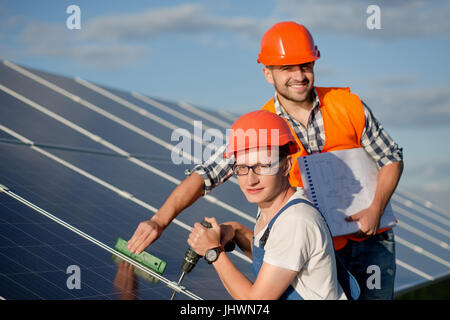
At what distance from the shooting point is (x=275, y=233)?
2941mm

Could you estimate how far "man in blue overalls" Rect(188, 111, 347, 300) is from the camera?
113 inches

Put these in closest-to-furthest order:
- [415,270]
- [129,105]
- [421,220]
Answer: [415,270], [421,220], [129,105]

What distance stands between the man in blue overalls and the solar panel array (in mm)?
881

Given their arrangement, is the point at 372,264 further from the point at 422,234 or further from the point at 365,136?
the point at 422,234

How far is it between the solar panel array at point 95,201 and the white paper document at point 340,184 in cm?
99

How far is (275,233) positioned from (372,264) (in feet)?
4.93

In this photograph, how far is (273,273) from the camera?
9.42ft

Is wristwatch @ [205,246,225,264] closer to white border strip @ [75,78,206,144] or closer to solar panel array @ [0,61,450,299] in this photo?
solar panel array @ [0,61,450,299]

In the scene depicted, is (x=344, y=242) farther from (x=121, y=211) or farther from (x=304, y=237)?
(x=121, y=211)

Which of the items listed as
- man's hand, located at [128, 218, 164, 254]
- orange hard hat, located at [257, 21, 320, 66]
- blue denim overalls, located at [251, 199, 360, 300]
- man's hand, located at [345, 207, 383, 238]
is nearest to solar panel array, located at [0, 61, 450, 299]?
man's hand, located at [128, 218, 164, 254]

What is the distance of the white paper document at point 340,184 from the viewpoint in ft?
13.4

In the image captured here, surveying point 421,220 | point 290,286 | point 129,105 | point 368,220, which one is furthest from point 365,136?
point 129,105

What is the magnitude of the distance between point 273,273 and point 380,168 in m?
1.68

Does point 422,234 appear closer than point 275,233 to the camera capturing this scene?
No
